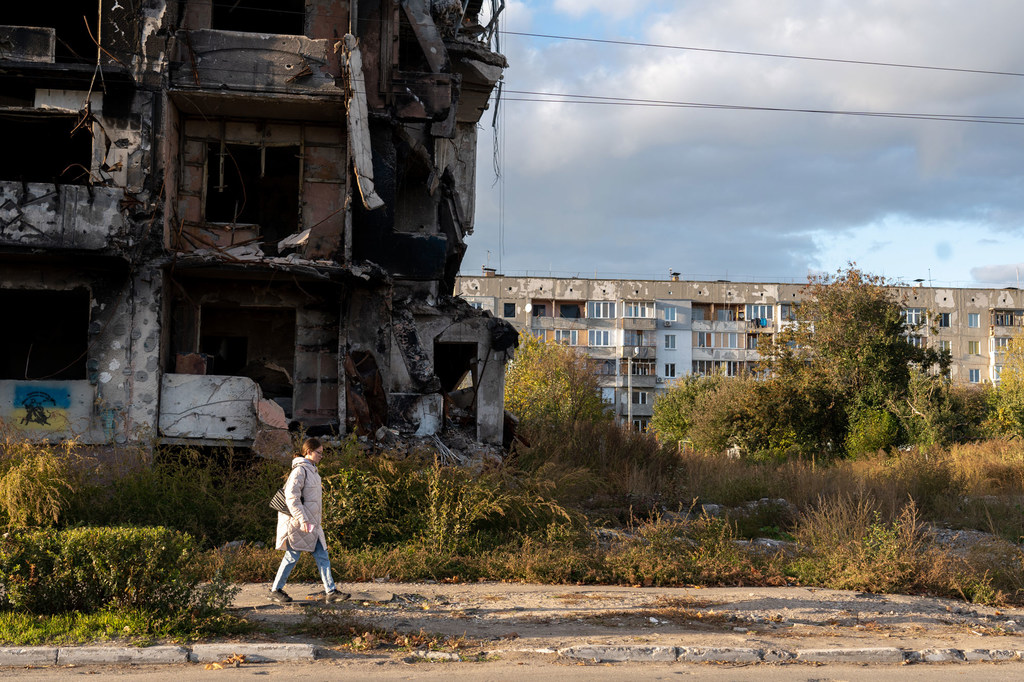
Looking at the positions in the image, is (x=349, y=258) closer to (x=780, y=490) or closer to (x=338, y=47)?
(x=338, y=47)

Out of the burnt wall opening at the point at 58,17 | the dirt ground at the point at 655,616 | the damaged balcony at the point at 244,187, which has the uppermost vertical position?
the burnt wall opening at the point at 58,17

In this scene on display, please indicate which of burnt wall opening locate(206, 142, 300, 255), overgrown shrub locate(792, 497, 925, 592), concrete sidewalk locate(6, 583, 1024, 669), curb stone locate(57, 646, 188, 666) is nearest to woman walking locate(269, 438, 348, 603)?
concrete sidewalk locate(6, 583, 1024, 669)

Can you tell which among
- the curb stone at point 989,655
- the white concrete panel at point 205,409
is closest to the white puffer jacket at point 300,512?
the curb stone at point 989,655

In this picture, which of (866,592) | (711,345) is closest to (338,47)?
(866,592)

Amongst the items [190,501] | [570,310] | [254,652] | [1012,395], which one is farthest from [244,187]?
[570,310]

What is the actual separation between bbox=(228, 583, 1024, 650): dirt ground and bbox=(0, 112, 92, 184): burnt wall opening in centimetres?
1423

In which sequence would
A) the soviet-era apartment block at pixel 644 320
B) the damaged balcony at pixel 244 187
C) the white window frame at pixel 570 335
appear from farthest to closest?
the white window frame at pixel 570 335, the soviet-era apartment block at pixel 644 320, the damaged balcony at pixel 244 187

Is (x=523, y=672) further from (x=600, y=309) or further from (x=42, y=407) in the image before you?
(x=600, y=309)

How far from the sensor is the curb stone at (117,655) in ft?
24.8

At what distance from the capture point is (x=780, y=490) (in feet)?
66.4

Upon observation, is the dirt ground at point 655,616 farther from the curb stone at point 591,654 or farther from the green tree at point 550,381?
the green tree at point 550,381

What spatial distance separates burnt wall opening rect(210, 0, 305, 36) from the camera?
2023 centimetres

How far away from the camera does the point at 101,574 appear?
8203mm

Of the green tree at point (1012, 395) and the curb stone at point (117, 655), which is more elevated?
the green tree at point (1012, 395)
